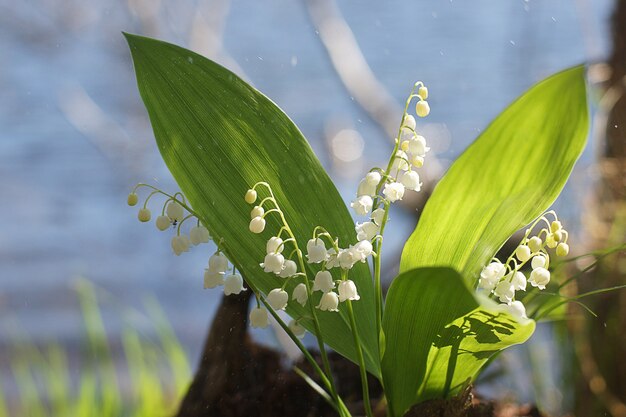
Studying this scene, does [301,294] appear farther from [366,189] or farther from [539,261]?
[539,261]

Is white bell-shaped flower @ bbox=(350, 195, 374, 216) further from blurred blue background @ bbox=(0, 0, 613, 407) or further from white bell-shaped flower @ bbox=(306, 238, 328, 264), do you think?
blurred blue background @ bbox=(0, 0, 613, 407)

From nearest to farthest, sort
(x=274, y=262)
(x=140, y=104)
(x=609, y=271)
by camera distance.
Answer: (x=274, y=262) → (x=609, y=271) → (x=140, y=104)

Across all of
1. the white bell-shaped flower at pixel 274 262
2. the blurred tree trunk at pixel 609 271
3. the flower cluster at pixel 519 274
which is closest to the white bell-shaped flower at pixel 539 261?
the flower cluster at pixel 519 274

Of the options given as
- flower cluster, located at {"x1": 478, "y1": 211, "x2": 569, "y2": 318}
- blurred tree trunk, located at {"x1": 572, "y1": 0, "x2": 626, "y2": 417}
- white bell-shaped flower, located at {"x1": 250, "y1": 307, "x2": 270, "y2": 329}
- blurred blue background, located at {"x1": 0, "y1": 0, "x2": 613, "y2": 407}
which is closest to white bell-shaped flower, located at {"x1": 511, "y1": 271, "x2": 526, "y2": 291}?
flower cluster, located at {"x1": 478, "y1": 211, "x2": 569, "y2": 318}

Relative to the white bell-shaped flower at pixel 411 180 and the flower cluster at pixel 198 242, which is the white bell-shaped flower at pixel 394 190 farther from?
the flower cluster at pixel 198 242

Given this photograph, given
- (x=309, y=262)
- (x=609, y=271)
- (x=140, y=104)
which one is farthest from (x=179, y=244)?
(x=140, y=104)

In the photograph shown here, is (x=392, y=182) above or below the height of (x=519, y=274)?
above

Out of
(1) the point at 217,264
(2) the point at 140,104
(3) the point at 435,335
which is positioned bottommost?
(3) the point at 435,335

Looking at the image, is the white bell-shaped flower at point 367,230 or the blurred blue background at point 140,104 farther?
the blurred blue background at point 140,104
